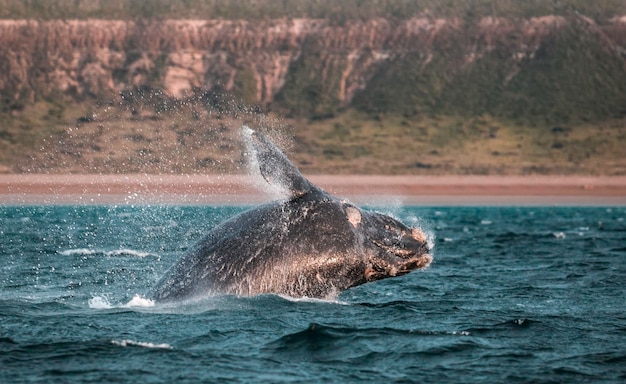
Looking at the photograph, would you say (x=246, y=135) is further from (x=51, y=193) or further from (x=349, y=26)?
(x=349, y=26)

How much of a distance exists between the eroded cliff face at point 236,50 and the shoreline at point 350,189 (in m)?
17.9

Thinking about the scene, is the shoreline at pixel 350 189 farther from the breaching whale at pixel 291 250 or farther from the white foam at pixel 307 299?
the breaching whale at pixel 291 250

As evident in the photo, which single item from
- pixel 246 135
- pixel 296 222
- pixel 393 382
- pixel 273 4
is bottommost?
pixel 393 382

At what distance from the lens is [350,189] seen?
3521 inches

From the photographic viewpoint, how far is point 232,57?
404 ft

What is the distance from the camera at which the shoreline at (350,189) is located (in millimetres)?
81750

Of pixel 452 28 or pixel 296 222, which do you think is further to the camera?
pixel 452 28

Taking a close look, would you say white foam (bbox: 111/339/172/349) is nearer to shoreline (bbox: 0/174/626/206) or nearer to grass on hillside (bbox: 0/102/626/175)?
shoreline (bbox: 0/174/626/206)

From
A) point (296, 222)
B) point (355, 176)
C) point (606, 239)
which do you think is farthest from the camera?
point (355, 176)

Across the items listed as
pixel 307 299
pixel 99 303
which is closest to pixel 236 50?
pixel 99 303

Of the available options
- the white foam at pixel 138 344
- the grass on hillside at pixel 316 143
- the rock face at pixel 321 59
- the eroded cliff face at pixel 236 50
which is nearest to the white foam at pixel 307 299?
the white foam at pixel 138 344

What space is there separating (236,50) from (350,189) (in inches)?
1640

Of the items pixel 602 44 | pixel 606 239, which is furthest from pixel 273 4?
pixel 606 239

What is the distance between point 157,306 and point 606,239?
2436 centimetres
